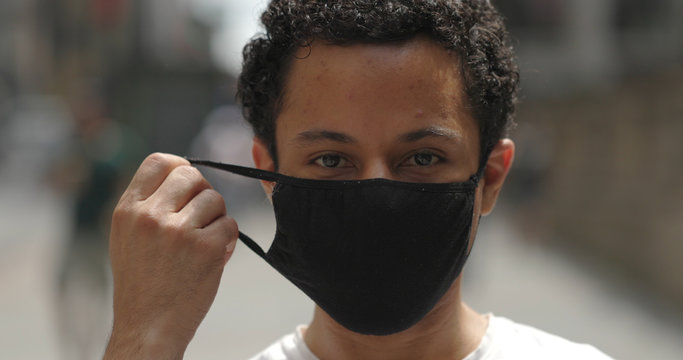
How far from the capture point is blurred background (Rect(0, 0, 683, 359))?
20.4 feet

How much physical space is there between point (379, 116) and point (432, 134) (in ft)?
0.46

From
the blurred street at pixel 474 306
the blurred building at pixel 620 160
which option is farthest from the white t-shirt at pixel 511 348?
the blurred street at pixel 474 306

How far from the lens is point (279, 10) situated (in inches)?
81.1

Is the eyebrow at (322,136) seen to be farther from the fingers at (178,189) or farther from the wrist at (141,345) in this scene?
the wrist at (141,345)

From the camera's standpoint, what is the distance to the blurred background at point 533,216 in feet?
20.4

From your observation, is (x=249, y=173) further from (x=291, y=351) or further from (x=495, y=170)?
→ (x=495, y=170)

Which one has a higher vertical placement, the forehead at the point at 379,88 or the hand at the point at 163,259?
the forehead at the point at 379,88

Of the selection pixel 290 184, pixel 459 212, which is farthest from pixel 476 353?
pixel 290 184

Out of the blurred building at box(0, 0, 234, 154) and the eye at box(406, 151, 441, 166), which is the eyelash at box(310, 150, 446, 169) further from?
the blurred building at box(0, 0, 234, 154)

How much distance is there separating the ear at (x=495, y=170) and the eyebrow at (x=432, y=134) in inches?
10.3

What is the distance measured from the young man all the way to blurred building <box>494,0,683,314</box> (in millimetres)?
2953

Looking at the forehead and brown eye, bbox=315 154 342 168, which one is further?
brown eye, bbox=315 154 342 168

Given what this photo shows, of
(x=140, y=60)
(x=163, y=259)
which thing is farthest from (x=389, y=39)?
(x=140, y=60)

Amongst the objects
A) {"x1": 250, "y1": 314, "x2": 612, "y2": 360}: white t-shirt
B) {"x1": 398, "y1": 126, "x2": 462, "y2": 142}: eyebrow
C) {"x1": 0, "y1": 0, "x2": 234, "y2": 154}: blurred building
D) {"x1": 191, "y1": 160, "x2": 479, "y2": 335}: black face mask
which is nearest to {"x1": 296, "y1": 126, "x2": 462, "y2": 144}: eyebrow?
{"x1": 398, "y1": 126, "x2": 462, "y2": 142}: eyebrow
